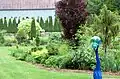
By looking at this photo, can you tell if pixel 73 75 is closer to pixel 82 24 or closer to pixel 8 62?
pixel 8 62

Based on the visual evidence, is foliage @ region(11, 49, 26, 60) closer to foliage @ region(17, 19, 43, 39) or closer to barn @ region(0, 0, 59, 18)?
foliage @ region(17, 19, 43, 39)

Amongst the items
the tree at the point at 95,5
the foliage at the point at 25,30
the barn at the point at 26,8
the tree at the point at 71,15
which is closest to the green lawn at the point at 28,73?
the tree at the point at 71,15

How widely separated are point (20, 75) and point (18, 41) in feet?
48.2

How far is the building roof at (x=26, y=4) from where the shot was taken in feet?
166

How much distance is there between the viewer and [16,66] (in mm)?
14359

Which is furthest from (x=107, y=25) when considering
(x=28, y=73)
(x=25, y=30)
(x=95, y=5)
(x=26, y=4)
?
(x=26, y=4)

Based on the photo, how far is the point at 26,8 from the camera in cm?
5109

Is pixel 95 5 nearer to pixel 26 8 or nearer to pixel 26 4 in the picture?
pixel 26 8

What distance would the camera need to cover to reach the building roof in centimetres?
5066

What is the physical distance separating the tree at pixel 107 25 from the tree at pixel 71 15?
415cm

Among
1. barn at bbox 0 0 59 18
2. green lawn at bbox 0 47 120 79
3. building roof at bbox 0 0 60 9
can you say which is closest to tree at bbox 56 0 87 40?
green lawn at bbox 0 47 120 79

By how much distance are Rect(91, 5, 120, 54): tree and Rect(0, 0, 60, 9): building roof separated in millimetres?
36727

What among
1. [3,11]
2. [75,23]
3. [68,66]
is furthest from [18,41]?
[3,11]

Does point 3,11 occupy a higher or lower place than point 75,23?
lower
